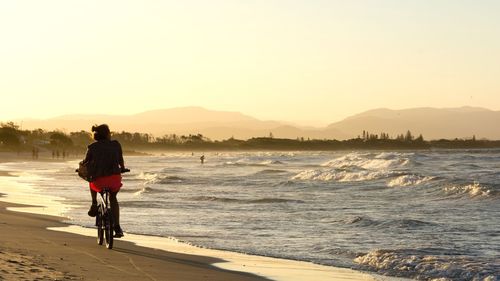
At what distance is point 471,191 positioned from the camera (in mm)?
27875

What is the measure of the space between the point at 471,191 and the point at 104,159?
1890 cm

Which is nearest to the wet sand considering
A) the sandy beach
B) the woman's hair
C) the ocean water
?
the sandy beach

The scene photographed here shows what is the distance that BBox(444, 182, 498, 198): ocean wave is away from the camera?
2717 cm

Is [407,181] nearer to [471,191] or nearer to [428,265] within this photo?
[471,191]

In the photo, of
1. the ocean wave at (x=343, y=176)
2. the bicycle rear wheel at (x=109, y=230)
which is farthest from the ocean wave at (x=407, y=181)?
the bicycle rear wheel at (x=109, y=230)

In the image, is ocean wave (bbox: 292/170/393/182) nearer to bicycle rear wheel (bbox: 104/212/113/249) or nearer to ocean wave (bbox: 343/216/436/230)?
ocean wave (bbox: 343/216/436/230)

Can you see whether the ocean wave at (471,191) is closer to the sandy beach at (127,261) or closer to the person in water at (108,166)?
the sandy beach at (127,261)

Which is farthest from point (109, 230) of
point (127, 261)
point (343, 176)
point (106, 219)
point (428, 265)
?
point (343, 176)

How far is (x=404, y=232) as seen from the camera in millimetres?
16406

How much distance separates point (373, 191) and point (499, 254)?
18392mm

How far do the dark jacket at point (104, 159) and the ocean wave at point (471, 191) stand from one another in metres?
18.0

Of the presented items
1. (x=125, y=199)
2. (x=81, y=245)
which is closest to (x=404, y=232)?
(x=81, y=245)

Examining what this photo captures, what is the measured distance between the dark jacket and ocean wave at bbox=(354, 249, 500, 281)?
4.08 meters

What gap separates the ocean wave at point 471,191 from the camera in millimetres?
27172
